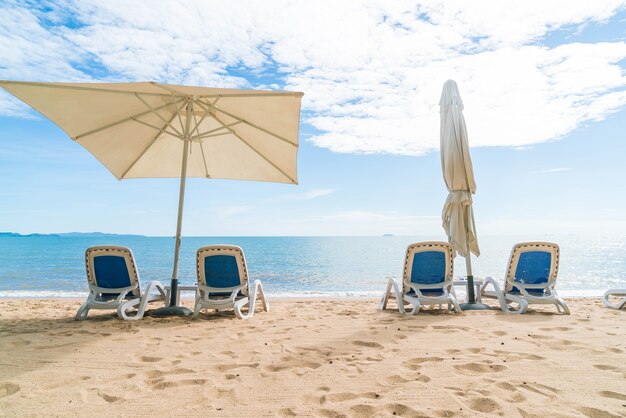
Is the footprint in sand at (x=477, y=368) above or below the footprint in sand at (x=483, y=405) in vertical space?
below

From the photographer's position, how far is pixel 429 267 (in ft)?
18.3

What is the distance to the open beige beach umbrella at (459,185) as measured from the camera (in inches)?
227

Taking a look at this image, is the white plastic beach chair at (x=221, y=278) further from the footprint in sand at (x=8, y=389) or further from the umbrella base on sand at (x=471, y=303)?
the umbrella base on sand at (x=471, y=303)

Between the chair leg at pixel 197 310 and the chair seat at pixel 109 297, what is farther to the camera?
the chair seat at pixel 109 297

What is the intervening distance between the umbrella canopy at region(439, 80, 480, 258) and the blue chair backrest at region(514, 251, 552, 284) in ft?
2.11

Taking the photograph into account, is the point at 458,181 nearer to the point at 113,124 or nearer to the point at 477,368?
the point at 477,368

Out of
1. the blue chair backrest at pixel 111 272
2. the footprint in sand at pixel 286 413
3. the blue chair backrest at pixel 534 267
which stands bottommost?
the footprint in sand at pixel 286 413

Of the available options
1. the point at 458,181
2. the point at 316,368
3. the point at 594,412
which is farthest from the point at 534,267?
the point at 316,368

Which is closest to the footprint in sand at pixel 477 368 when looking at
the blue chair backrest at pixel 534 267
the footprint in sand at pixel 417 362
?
the footprint in sand at pixel 417 362

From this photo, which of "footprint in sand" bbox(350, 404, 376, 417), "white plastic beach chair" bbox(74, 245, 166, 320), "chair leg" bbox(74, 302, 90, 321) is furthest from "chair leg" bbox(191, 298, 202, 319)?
"footprint in sand" bbox(350, 404, 376, 417)

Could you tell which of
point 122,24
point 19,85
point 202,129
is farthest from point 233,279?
point 122,24

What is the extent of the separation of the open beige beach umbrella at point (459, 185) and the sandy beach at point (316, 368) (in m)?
1.25

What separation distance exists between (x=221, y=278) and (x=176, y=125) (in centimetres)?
264

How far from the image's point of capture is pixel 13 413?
2135 millimetres
